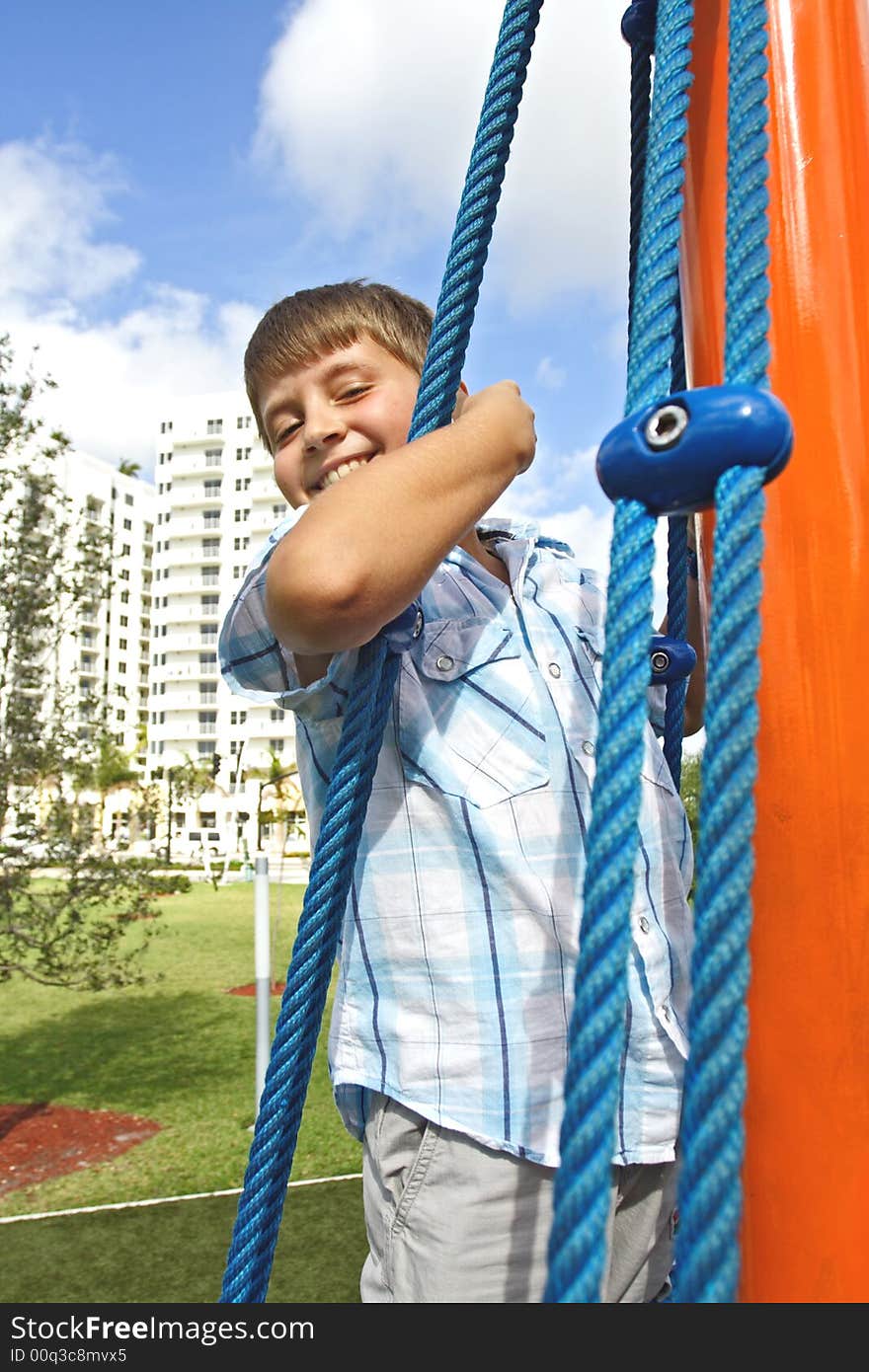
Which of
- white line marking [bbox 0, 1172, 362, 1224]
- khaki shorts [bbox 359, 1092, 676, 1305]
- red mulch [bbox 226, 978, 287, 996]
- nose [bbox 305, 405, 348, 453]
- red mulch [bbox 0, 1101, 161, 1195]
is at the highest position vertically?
nose [bbox 305, 405, 348, 453]

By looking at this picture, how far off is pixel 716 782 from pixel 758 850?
232mm

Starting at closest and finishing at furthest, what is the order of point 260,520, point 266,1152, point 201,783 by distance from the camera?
point 266,1152, point 201,783, point 260,520

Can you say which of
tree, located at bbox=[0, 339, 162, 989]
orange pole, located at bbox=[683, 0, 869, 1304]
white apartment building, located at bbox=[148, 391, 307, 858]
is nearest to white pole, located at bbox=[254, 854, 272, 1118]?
tree, located at bbox=[0, 339, 162, 989]

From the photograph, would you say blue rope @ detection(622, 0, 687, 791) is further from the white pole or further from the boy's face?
the white pole

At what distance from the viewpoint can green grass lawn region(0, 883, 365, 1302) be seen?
14.8 ft

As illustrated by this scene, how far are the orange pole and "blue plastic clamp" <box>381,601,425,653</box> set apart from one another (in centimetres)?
40

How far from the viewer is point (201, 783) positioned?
46.1 metres

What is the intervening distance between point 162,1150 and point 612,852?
21.4 feet

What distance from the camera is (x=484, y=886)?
108cm

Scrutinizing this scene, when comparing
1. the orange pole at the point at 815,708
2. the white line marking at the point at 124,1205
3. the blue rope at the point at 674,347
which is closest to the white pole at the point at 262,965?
the white line marking at the point at 124,1205
